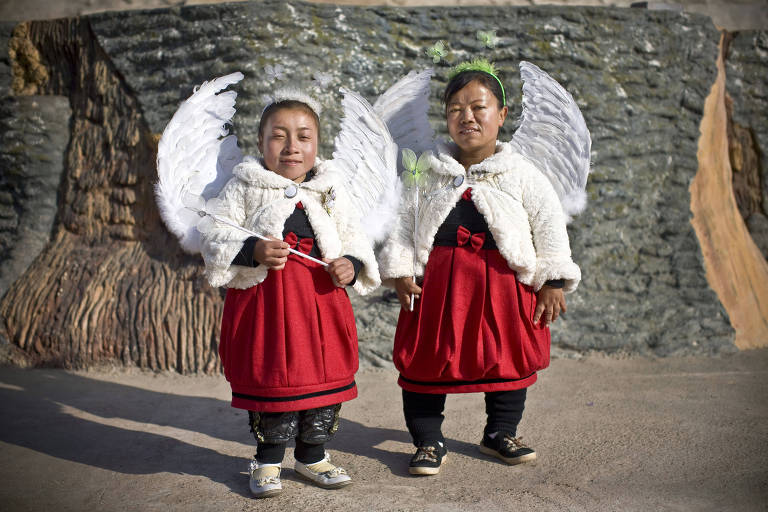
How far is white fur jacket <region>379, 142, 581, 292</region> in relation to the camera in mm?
2412

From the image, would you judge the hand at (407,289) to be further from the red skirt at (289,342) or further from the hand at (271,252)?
the hand at (271,252)

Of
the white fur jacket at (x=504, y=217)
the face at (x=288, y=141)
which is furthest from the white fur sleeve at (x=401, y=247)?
the face at (x=288, y=141)

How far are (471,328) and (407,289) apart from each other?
0.28 metres

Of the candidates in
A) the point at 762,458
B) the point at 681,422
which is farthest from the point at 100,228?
the point at 762,458

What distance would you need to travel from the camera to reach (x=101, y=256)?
4.36 m

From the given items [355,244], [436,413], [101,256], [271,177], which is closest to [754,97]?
[436,413]

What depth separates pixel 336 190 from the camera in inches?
93.6

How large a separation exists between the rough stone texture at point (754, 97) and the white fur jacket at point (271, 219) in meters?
4.33

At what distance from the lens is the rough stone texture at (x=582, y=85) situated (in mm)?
4188

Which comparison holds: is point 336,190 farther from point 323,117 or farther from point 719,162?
point 719,162

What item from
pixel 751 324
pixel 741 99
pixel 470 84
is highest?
pixel 741 99

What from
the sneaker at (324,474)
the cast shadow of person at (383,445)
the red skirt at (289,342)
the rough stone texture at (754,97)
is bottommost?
the cast shadow of person at (383,445)

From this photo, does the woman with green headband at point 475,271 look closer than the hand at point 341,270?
No

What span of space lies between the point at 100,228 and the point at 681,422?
3768 mm
